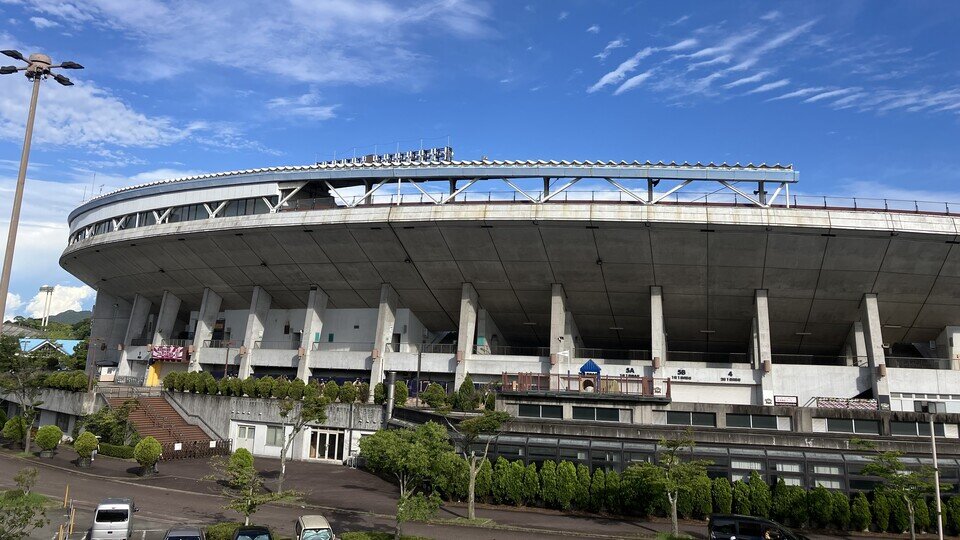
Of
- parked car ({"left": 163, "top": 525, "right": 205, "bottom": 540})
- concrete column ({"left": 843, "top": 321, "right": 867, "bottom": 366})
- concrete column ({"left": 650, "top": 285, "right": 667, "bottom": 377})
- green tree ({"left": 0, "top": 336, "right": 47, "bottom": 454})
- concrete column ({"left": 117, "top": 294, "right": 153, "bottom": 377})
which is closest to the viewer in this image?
parked car ({"left": 163, "top": 525, "right": 205, "bottom": 540})

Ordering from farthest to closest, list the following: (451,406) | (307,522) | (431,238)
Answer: (431,238), (451,406), (307,522)

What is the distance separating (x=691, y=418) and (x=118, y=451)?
35.1m

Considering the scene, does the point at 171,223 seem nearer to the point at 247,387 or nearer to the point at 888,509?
the point at 247,387

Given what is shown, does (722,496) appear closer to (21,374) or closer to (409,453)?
(409,453)

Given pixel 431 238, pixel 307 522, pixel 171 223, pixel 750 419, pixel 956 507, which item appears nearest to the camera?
pixel 307 522

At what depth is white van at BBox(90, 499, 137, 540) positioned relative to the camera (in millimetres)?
20016

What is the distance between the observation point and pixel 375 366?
159 ft

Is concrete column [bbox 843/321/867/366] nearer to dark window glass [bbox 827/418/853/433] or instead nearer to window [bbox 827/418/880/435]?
window [bbox 827/418/880/435]

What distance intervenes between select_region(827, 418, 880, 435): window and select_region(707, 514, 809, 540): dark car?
11620 mm

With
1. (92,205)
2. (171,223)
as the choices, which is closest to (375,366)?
(171,223)

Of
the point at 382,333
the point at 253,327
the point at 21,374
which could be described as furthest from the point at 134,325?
the point at 382,333

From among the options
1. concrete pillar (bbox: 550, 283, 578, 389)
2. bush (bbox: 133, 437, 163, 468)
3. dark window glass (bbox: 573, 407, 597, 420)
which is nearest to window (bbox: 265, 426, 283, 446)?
bush (bbox: 133, 437, 163, 468)

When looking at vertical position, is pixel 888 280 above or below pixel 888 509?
above

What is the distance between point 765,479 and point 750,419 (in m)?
6.39
